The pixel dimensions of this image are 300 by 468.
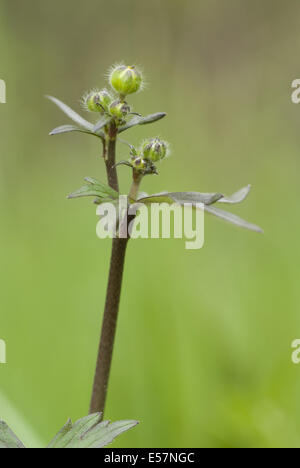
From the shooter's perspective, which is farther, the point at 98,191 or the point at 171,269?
the point at 171,269

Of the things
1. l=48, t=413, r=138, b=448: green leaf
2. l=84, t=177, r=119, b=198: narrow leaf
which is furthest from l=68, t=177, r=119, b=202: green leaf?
l=48, t=413, r=138, b=448: green leaf

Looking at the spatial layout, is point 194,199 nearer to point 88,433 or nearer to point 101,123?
point 101,123

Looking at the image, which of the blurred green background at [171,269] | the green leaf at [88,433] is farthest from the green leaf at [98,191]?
the blurred green background at [171,269]

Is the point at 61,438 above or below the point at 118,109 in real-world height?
below

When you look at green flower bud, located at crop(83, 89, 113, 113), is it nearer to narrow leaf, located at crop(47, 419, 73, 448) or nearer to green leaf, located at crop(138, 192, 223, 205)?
green leaf, located at crop(138, 192, 223, 205)

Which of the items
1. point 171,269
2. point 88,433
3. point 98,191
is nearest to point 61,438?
point 88,433

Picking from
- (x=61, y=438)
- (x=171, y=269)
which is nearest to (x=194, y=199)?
(x=61, y=438)
